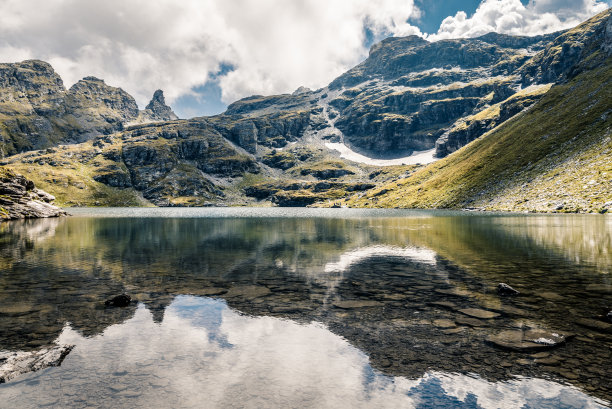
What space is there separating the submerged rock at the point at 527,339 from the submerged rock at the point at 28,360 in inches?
682

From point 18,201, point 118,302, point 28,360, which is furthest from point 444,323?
point 18,201

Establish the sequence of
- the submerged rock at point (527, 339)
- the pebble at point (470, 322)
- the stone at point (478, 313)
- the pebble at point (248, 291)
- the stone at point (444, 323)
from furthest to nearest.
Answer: the pebble at point (248, 291) < the stone at point (478, 313) < the pebble at point (470, 322) < the stone at point (444, 323) < the submerged rock at point (527, 339)

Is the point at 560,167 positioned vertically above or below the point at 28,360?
above

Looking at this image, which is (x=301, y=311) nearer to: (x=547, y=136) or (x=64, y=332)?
(x=64, y=332)

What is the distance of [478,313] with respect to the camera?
1784cm

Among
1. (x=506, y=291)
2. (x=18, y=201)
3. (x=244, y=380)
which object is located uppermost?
(x=18, y=201)

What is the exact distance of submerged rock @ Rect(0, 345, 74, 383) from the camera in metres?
11.3

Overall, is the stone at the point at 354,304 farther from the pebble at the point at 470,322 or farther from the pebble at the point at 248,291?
the pebble at the point at 248,291

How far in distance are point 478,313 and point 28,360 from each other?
20.4 metres

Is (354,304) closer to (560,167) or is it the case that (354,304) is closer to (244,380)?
(244,380)

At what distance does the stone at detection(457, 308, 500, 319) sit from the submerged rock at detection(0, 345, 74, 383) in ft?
61.7

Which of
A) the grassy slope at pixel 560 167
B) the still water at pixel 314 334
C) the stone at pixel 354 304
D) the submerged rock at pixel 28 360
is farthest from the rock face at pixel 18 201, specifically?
the grassy slope at pixel 560 167

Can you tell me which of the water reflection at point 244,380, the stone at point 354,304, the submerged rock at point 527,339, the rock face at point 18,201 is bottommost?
the stone at point 354,304

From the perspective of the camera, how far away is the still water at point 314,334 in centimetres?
1025
